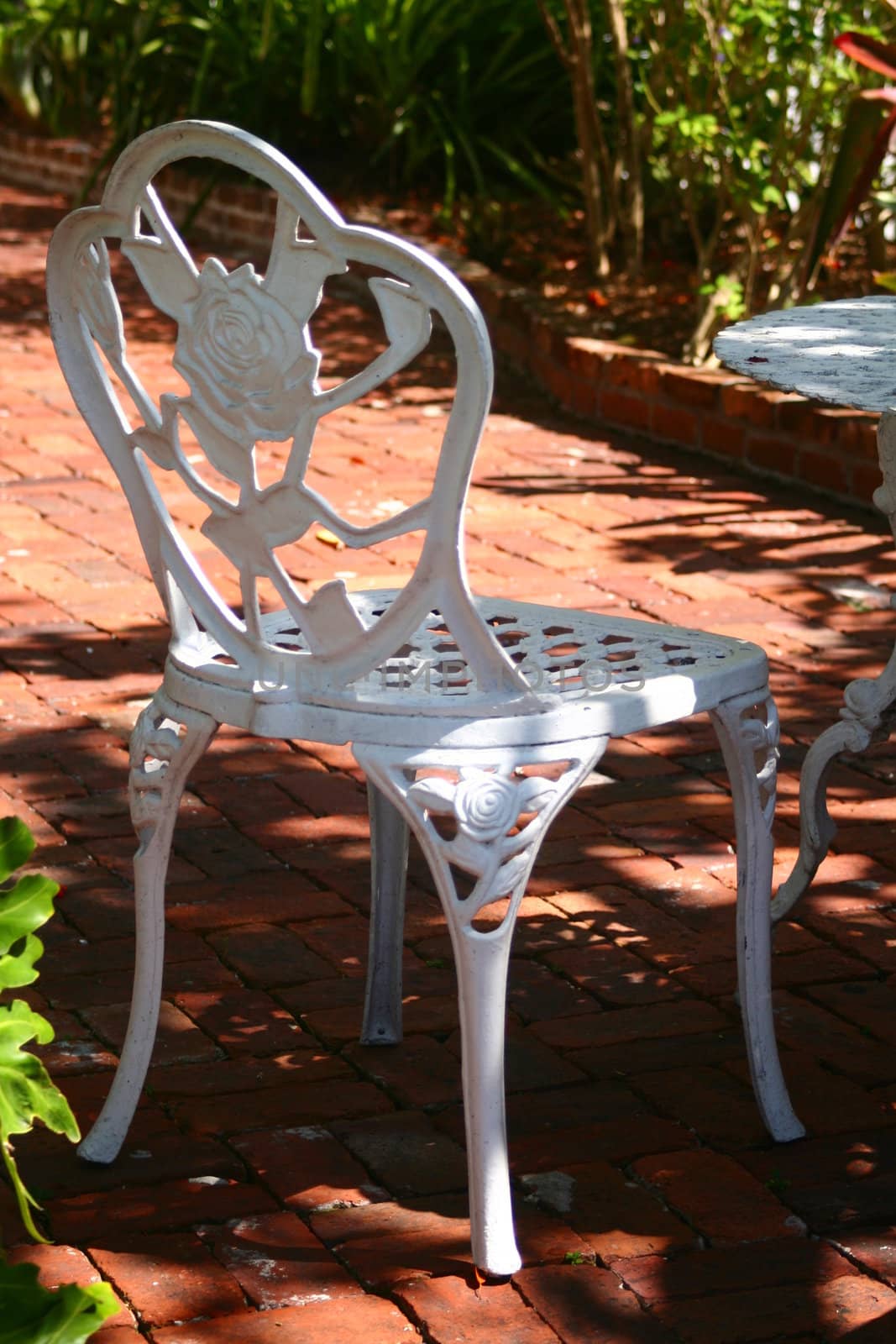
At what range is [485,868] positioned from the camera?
2.28 metres

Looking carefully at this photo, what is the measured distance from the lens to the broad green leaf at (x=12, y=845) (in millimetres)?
1801

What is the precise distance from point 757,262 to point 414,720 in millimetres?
5463

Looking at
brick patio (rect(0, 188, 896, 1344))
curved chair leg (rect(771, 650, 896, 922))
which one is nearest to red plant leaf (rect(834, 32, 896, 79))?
brick patio (rect(0, 188, 896, 1344))

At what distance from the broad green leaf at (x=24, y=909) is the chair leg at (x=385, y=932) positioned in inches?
42.3

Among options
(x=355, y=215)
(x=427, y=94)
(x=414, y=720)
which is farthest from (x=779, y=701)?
(x=427, y=94)

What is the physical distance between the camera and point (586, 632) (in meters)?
2.75

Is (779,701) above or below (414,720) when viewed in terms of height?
below

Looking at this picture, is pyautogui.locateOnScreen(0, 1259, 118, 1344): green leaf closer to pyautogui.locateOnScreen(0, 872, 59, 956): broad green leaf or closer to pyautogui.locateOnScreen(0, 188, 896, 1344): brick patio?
pyautogui.locateOnScreen(0, 872, 59, 956): broad green leaf

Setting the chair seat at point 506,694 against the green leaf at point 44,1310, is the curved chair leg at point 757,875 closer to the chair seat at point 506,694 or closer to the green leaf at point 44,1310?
the chair seat at point 506,694

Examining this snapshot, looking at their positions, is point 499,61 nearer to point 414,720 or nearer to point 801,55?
point 801,55

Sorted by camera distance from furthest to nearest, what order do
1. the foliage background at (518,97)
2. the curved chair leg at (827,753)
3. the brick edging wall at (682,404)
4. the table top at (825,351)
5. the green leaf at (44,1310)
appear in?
the foliage background at (518,97) → the brick edging wall at (682,404) → the curved chair leg at (827,753) → the table top at (825,351) → the green leaf at (44,1310)

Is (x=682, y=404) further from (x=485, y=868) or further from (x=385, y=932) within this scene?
(x=485, y=868)

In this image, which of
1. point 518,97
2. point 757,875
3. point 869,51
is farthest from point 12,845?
point 518,97

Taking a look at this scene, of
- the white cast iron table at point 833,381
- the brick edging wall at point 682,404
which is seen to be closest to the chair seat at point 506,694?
the white cast iron table at point 833,381
